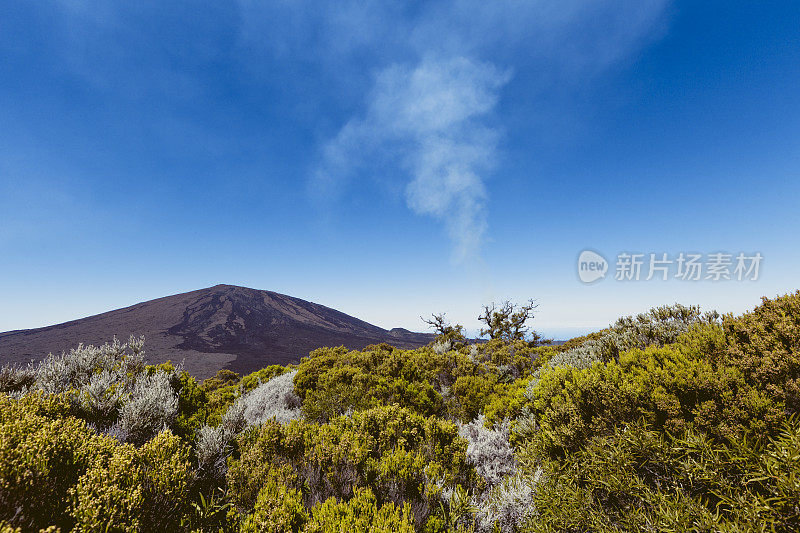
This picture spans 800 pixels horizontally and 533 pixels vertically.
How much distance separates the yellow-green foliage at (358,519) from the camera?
3.29 m

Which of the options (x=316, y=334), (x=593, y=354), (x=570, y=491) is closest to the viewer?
(x=570, y=491)

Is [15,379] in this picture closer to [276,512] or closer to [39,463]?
[39,463]

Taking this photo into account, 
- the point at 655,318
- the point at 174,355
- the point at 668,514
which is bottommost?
the point at 174,355

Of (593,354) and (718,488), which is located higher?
(593,354)

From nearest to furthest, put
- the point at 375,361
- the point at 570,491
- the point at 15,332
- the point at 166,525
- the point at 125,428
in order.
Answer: the point at 166,525 < the point at 570,491 < the point at 125,428 < the point at 375,361 < the point at 15,332

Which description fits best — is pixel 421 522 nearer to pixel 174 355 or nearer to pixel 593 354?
pixel 593 354

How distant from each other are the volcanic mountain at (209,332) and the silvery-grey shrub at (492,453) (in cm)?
3945

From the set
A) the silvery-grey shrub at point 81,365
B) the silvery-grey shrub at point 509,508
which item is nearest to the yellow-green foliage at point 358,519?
the silvery-grey shrub at point 509,508

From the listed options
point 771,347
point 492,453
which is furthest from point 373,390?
point 771,347

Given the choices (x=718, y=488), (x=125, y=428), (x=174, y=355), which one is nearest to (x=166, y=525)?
(x=125, y=428)

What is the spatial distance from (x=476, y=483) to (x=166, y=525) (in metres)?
4.60

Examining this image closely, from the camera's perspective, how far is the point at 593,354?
24.7ft

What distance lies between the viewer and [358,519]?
3447mm

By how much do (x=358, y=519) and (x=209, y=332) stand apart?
70952 mm
